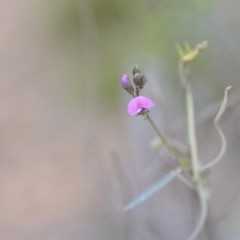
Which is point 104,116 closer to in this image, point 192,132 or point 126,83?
point 192,132

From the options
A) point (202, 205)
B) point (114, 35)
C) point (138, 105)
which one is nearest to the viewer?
point (138, 105)

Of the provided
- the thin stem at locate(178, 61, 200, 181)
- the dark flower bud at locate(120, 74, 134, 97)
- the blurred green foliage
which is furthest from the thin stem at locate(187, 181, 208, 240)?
the blurred green foliage

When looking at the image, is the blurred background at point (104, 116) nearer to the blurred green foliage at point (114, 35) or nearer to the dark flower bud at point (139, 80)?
the blurred green foliage at point (114, 35)

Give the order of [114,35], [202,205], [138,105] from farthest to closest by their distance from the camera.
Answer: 1. [114,35]
2. [202,205]
3. [138,105]

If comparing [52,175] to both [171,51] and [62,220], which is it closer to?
[62,220]

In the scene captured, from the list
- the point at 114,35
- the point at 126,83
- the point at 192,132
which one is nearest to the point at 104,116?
the point at 114,35

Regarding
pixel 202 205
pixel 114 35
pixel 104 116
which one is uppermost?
pixel 114 35

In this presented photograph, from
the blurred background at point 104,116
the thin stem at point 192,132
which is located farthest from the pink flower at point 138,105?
the blurred background at point 104,116

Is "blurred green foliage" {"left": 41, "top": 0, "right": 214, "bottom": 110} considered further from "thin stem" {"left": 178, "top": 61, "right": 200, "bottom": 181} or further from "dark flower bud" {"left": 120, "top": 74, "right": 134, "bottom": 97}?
"dark flower bud" {"left": 120, "top": 74, "right": 134, "bottom": 97}
